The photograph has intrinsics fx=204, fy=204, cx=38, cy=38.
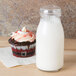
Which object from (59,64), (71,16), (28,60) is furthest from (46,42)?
(71,16)

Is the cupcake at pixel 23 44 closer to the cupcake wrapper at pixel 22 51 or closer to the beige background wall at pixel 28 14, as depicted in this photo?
the cupcake wrapper at pixel 22 51

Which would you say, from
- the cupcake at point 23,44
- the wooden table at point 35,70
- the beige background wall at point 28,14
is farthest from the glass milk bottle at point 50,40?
the beige background wall at point 28,14

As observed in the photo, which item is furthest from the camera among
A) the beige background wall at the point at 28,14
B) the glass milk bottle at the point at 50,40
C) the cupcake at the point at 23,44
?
the beige background wall at the point at 28,14

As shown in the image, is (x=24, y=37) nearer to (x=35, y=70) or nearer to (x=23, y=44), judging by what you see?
(x=23, y=44)

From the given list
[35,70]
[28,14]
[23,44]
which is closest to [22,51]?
[23,44]

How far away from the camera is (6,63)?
39.6 inches

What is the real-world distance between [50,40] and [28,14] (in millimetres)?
545

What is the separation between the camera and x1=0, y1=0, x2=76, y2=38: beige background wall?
1.34 meters

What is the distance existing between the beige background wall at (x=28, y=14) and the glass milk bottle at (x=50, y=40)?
1.53ft

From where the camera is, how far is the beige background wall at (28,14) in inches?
52.9

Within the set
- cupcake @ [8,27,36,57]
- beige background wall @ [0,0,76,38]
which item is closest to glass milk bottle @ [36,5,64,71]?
cupcake @ [8,27,36,57]

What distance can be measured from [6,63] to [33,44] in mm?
194

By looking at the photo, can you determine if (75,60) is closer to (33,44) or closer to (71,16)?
(33,44)

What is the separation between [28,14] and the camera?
4.52ft
